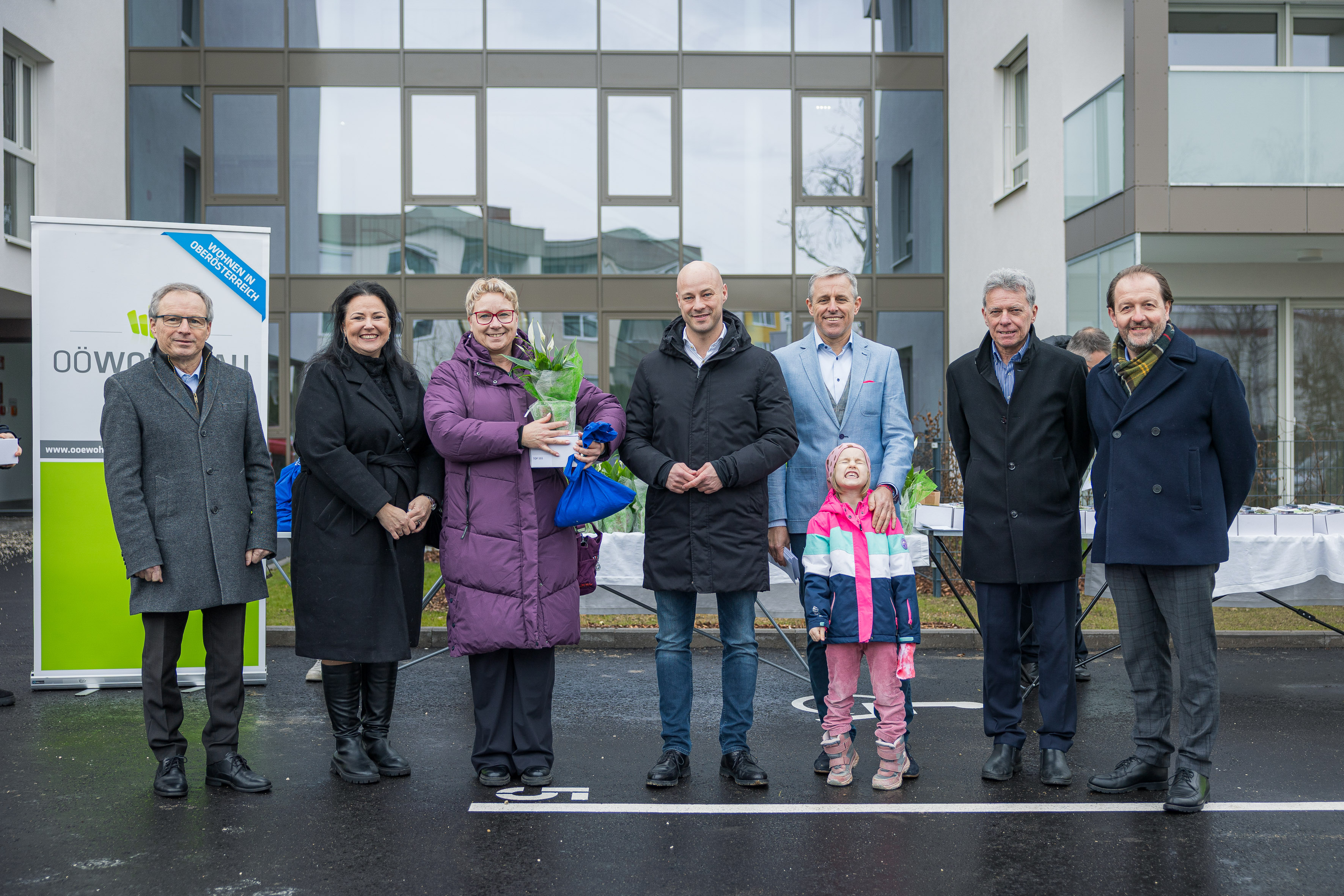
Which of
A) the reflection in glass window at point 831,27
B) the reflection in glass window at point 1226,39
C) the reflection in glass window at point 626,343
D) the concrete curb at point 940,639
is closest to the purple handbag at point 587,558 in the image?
the concrete curb at point 940,639

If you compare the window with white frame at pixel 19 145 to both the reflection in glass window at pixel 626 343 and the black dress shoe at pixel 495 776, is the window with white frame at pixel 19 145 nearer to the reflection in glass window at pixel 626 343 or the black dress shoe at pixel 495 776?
the reflection in glass window at pixel 626 343

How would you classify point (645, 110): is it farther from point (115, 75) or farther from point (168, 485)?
point (168, 485)

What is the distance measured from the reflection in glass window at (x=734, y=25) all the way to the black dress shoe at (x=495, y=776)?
13003 millimetres

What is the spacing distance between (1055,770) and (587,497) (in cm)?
229

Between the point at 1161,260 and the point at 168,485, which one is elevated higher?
the point at 1161,260

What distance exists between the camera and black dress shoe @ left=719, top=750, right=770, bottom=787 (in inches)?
183

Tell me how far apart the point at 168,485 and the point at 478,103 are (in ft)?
39.4

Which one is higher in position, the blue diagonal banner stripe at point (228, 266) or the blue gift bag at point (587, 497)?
the blue diagonal banner stripe at point (228, 266)

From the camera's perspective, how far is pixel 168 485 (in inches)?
180

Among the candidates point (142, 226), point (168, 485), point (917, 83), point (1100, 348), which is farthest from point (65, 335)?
point (917, 83)

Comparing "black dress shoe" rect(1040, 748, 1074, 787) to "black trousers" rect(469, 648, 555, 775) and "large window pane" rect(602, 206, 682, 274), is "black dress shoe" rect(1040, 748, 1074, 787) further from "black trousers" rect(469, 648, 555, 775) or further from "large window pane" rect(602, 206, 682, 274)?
"large window pane" rect(602, 206, 682, 274)

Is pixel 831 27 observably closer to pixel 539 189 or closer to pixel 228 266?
pixel 539 189

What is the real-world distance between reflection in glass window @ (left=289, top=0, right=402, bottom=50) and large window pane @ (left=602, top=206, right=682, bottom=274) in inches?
152

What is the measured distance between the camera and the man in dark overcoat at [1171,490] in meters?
4.44
